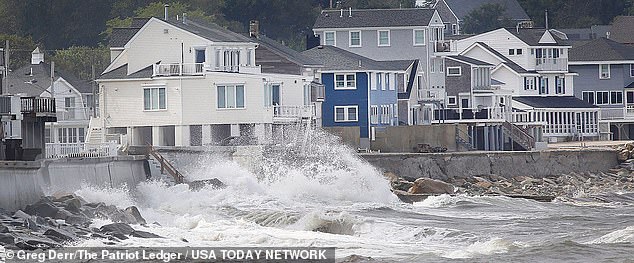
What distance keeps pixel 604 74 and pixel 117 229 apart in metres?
68.6

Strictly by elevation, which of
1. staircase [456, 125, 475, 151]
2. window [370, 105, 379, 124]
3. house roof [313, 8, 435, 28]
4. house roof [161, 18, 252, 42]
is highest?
house roof [313, 8, 435, 28]

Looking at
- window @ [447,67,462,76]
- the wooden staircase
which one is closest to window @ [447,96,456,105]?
window @ [447,67,462,76]

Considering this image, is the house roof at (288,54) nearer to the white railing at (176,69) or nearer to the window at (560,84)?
the white railing at (176,69)

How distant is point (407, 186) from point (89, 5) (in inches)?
2051

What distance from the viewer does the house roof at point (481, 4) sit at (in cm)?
13300

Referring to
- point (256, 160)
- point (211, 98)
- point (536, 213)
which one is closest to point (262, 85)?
point (211, 98)

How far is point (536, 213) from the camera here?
5394 cm

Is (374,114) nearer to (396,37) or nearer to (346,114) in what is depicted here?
(346,114)

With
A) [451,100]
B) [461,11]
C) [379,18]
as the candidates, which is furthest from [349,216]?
[461,11]

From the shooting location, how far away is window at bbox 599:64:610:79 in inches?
4131

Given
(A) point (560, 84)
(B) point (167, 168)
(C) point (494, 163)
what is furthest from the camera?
(A) point (560, 84)

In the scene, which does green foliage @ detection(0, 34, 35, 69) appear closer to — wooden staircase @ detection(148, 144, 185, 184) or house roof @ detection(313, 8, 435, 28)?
house roof @ detection(313, 8, 435, 28)

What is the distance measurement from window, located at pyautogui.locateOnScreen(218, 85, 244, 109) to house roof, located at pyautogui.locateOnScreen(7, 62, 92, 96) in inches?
427

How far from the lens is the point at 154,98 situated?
2655 inches
